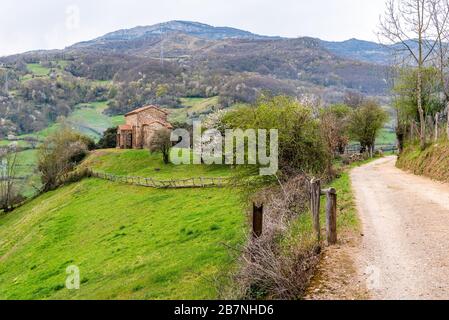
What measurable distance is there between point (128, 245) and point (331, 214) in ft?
55.5

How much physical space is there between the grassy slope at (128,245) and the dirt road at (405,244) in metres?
4.67

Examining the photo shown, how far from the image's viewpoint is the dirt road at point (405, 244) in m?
9.58

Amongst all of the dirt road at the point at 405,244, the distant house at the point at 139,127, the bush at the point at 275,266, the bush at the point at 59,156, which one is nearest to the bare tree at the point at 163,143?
the bush at the point at 59,156

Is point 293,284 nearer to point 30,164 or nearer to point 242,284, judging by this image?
point 242,284

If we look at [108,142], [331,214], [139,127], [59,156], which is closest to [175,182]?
[59,156]

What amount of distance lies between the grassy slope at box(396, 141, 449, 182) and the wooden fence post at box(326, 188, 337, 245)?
15830 mm

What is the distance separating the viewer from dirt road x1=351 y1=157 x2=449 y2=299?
9.58 meters

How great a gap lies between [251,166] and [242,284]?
12.6m

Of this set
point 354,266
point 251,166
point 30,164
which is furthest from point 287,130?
point 30,164

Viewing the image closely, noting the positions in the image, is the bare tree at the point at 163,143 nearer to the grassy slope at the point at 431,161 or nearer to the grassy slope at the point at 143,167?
the grassy slope at the point at 143,167

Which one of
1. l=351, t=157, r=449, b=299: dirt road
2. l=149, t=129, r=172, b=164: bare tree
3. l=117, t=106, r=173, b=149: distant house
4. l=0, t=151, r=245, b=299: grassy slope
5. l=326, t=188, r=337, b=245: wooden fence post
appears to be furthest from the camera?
l=117, t=106, r=173, b=149: distant house

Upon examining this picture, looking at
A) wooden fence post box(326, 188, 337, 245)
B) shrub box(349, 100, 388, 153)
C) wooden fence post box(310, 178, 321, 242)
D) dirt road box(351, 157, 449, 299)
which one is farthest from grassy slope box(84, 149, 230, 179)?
wooden fence post box(326, 188, 337, 245)

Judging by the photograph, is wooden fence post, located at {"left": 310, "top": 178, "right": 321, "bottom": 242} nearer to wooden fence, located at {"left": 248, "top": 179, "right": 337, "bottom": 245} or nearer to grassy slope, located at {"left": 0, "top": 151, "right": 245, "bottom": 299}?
wooden fence, located at {"left": 248, "top": 179, "right": 337, "bottom": 245}
